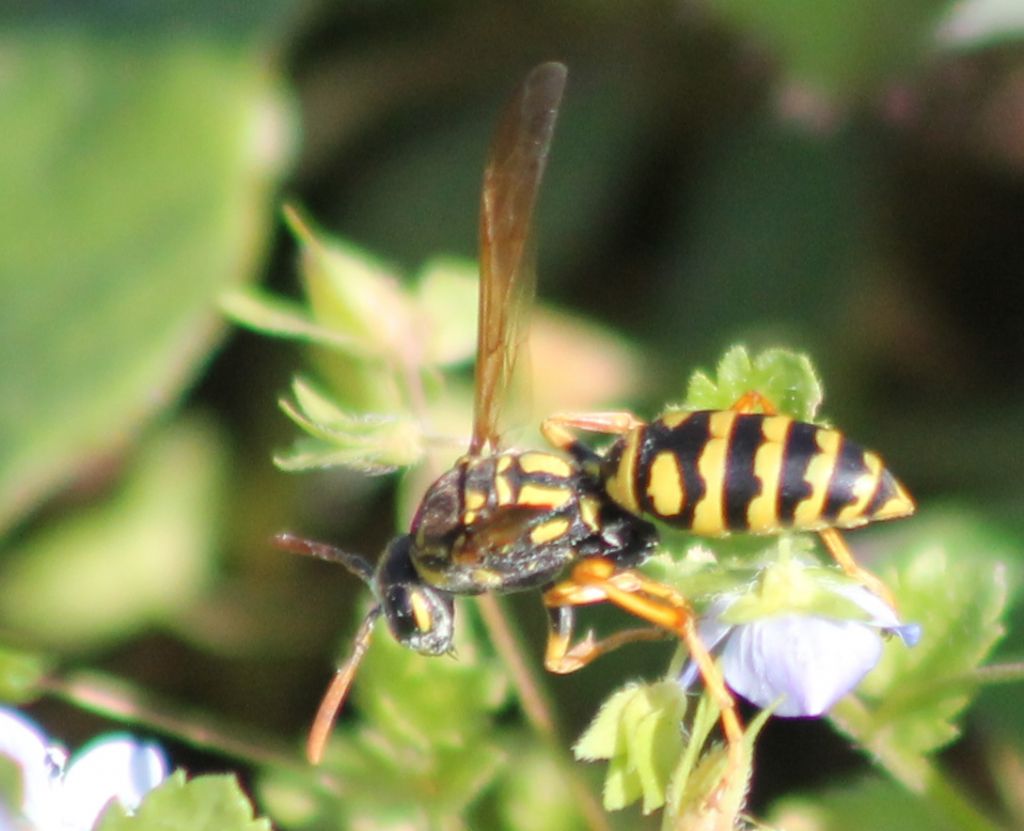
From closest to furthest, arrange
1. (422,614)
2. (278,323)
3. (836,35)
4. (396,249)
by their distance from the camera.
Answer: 1. (422,614)
2. (278,323)
3. (836,35)
4. (396,249)

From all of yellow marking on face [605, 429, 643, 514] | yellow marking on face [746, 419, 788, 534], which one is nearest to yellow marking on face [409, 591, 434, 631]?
yellow marking on face [605, 429, 643, 514]

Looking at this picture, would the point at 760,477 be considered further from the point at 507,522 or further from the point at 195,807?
the point at 195,807

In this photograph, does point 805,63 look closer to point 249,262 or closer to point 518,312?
point 249,262

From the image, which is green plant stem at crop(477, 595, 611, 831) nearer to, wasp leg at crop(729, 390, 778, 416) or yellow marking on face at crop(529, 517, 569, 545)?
yellow marking on face at crop(529, 517, 569, 545)

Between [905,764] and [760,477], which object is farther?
[905,764]

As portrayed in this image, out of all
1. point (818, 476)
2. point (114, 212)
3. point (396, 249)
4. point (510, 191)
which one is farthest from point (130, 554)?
point (818, 476)

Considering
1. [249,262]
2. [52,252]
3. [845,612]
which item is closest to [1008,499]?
[845,612]
